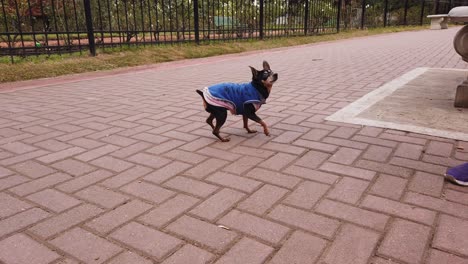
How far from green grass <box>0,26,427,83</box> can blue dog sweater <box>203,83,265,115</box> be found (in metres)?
5.27

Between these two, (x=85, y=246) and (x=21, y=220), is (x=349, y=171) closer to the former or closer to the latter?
(x=85, y=246)

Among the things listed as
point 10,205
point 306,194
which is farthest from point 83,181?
point 306,194

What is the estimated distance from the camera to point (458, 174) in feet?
9.02

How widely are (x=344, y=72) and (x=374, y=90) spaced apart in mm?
2183

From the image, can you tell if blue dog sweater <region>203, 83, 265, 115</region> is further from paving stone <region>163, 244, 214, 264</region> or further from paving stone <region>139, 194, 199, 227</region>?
paving stone <region>163, 244, 214, 264</region>

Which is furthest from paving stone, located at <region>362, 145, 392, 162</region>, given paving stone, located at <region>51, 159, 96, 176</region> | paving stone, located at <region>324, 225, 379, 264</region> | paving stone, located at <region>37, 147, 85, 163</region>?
paving stone, located at <region>37, 147, 85, 163</region>

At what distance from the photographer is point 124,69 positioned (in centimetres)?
872

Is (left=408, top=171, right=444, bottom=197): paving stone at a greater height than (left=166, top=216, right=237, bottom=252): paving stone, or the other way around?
(left=408, top=171, right=444, bottom=197): paving stone

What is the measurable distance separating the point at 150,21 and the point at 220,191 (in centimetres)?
902

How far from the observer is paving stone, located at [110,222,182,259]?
6.57 feet

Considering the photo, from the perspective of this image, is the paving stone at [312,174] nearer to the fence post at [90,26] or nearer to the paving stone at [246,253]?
the paving stone at [246,253]

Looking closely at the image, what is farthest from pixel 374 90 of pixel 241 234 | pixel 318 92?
pixel 241 234

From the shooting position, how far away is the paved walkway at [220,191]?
6.61ft

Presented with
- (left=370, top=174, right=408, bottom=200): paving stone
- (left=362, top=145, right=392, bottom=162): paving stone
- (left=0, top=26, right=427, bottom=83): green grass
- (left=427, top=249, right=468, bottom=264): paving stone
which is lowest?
(left=427, top=249, right=468, bottom=264): paving stone
